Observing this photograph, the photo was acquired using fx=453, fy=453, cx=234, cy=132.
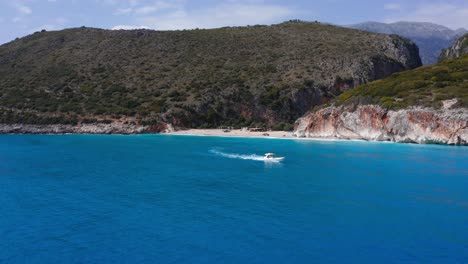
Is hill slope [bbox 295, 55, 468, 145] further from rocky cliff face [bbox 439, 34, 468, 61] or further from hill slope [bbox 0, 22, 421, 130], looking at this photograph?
rocky cliff face [bbox 439, 34, 468, 61]

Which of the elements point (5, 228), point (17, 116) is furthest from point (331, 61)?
point (5, 228)

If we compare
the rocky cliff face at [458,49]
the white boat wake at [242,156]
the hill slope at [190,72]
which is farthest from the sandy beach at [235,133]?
the rocky cliff face at [458,49]

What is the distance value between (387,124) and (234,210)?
41169 mm

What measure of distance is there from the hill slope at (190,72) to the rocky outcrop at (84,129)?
1.53 m

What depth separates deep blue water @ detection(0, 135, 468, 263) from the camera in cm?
1602

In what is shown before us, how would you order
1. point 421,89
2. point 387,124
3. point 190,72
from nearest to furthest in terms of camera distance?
point 387,124 → point 421,89 → point 190,72

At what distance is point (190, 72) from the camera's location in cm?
9656

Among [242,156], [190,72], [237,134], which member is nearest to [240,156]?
[242,156]

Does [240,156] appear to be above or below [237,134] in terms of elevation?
below

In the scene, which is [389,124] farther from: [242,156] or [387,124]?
[242,156]

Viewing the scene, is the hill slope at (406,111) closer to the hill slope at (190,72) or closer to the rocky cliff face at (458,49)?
the hill slope at (190,72)

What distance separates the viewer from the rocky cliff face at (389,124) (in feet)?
169

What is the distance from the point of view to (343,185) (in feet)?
93.6

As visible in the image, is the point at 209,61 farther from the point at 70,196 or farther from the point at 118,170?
the point at 70,196
